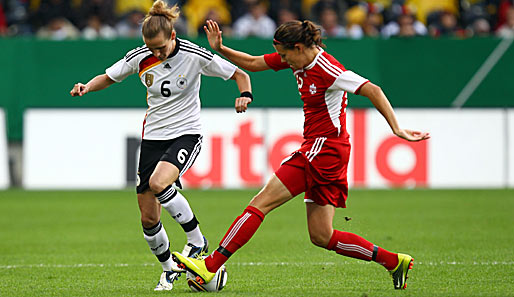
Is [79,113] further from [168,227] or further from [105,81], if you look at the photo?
[105,81]

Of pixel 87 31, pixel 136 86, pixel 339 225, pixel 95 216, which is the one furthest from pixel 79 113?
pixel 339 225

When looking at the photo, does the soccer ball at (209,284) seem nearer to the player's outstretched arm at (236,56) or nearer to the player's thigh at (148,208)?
the player's thigh at (148,208)

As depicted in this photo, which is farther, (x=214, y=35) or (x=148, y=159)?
(x=148, y=159)

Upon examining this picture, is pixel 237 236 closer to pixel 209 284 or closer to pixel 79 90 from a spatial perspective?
pixel 209 284

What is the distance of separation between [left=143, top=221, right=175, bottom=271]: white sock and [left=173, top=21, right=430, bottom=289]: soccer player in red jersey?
67 centimetres

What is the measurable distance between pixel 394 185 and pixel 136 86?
4979 millimetres

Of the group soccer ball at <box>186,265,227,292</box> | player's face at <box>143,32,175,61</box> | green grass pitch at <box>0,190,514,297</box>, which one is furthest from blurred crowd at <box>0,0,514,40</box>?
soccer ball at <box>186,265,227,292</box>

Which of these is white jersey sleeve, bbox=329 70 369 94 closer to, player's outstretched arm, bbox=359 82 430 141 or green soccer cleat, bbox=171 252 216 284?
player's outstretched arm, bbox=359 82 430 141

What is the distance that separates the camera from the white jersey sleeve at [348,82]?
6.03 meters

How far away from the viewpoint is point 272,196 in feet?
20.3

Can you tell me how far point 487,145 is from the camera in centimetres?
1576

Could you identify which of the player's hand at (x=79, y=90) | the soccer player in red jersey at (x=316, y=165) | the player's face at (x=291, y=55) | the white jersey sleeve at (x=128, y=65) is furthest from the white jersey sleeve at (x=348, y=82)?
the player's hand at (x=79, y=90)

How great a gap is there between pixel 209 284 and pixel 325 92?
1.60 meters

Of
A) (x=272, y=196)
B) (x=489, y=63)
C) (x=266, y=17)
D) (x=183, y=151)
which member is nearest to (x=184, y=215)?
(x=183, y=151)
